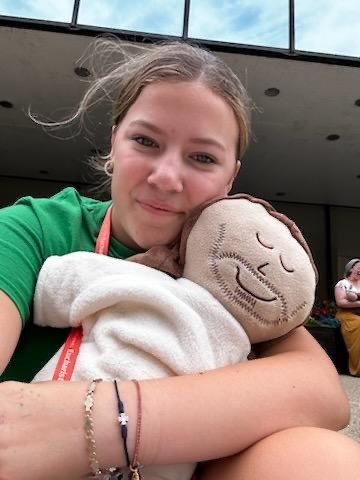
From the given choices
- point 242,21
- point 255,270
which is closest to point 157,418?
point 255,270

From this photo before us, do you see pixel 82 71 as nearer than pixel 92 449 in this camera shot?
No

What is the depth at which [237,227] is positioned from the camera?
2.27 ft

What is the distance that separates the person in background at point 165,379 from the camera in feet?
1.74

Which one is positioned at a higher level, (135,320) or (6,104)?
(6,104)

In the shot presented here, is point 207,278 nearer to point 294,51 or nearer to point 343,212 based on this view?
point 294,51

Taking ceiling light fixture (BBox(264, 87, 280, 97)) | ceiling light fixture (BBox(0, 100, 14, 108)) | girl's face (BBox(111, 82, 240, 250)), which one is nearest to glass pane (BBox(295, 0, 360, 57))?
A: ceiling light fixture (BBox(264, 87, 280, 97))

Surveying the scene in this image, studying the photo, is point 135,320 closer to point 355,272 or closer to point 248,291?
point 248,291

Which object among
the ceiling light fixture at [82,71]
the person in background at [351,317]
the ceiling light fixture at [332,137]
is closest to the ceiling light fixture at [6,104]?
the ceiling light fixture at [82,71]

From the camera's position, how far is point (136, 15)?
4617 millimetres

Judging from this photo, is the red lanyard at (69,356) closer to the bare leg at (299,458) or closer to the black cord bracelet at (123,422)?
the black cord bracelet at (123,422)

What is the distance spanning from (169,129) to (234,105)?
6.4 inches

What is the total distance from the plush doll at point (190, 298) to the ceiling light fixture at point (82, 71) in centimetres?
462

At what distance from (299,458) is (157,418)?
0.17m

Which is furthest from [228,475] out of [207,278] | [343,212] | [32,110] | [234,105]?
[343,212]
